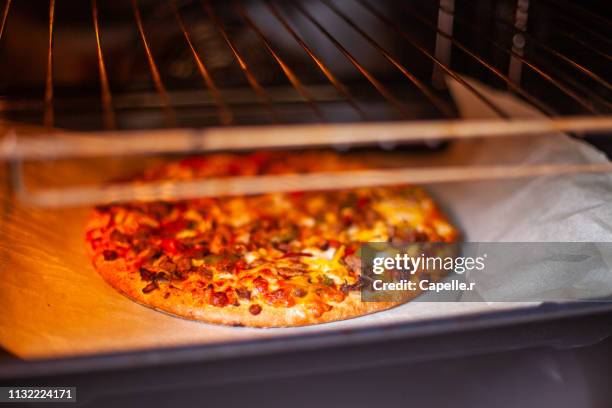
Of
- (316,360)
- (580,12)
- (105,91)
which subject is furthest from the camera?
(580,12)

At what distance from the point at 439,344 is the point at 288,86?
137 cm

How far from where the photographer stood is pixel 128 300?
1479mm

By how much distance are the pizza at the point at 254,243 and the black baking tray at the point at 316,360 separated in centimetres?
29

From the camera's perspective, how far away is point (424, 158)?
2279mm

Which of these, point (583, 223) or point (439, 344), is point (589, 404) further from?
point (583, 223)

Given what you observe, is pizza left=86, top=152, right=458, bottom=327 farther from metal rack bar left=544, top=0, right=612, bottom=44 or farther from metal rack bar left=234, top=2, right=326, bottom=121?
metal rack bar left=544, top=0, right=612, bottom=44

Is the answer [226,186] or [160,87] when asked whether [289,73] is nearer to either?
[160,87]

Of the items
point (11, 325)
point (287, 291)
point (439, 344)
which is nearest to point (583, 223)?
point (439, 344)

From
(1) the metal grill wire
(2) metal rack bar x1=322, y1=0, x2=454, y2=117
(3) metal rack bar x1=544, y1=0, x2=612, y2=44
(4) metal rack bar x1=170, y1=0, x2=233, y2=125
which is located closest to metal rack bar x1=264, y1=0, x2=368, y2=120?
(1) the metal grill wire

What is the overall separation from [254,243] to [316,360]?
65 cm

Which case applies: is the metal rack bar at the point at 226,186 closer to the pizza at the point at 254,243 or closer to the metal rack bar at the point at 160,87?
the metal rack bar at the point at 160,87

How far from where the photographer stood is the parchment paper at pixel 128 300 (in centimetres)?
128

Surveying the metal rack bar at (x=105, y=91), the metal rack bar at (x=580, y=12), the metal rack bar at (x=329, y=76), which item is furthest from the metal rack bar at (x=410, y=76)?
the metal rack bar at (x=105, y=91)

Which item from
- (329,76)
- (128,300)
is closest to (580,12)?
(329,76)
